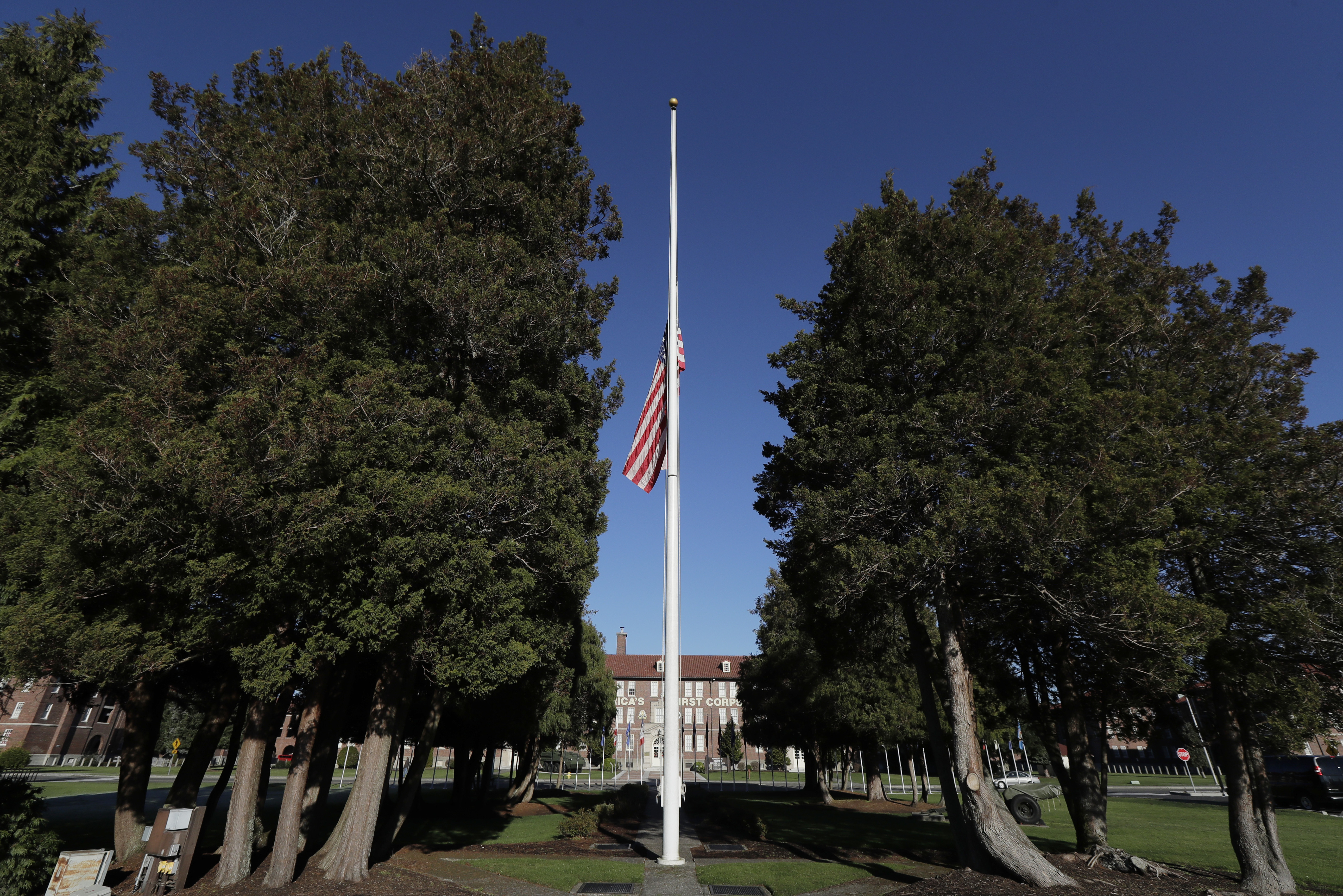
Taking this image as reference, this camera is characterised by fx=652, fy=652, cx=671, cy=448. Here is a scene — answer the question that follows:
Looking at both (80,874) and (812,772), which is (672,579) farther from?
(812,772)

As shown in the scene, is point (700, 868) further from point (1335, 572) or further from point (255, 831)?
point (1335, 572)

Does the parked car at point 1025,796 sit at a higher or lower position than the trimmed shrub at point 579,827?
higher

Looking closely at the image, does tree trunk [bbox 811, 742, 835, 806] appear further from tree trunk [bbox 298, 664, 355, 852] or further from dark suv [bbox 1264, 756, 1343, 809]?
tree trunk [bbox 298, 664, 355, 852]

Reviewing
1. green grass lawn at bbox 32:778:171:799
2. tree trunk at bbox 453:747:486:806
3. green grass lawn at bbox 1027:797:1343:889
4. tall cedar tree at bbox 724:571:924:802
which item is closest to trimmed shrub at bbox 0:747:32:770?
green grass lawn at bbox 32:778:171:799

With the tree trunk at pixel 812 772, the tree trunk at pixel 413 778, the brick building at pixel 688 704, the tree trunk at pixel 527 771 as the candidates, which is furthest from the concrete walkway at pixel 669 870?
the brick building at pixel 688 704

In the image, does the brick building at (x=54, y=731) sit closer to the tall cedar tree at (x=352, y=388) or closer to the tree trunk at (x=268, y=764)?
the tree trunk at (x=268, y=764)

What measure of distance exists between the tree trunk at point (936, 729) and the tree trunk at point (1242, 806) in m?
4.69

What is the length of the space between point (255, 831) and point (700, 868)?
9.52 meters

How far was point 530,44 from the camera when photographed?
647 inches

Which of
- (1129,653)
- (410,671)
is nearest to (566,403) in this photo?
(410,671)

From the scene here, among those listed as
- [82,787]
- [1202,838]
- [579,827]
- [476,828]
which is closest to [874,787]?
[1202,838]

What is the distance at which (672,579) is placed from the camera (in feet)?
44.6

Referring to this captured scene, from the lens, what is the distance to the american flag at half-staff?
14.3 m

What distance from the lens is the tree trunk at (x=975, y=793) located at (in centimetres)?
1130
